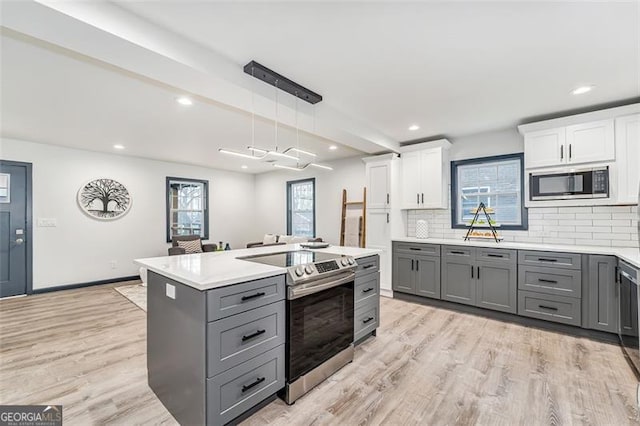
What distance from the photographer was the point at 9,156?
181 inches

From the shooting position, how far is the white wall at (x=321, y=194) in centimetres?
589

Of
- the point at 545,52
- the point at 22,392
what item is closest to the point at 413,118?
the point at 545,52

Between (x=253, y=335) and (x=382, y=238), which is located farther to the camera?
(x=382, y=238)

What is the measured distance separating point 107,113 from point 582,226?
6074 millimetres

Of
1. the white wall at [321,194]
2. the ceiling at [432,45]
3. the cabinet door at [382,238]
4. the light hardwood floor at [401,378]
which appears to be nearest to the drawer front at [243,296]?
the light hardwood floor at [401,378]

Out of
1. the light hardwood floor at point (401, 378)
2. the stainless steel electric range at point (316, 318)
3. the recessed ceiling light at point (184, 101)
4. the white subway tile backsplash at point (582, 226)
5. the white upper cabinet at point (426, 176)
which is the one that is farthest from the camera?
the white upper cabinet at point (426, 176)

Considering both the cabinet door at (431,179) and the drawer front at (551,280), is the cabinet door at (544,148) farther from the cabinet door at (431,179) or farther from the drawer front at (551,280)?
the drawer front at (551,280)

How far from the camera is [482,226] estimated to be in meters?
4.28

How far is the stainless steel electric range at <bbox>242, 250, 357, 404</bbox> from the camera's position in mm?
2051

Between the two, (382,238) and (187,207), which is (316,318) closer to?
(382,238)

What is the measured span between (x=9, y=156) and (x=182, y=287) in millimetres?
5238

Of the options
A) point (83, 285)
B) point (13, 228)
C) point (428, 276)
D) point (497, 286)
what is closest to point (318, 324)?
point (428, 276)

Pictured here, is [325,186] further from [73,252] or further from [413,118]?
[73,252]

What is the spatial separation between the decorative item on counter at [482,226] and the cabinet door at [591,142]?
44.7 inches
